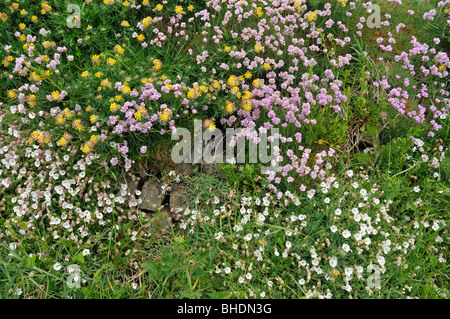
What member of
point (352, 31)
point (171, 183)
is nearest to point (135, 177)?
point (171, 183)

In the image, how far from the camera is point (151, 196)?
3.89 meters

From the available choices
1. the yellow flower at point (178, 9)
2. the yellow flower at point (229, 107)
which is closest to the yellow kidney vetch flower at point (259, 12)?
the yellow flower at point (178, 9)

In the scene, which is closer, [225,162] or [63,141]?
[63,141]

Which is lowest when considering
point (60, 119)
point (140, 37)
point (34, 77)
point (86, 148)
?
point (86, 148)

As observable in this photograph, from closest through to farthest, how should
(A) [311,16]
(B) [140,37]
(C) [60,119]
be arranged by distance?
1. (C) [60,119]
2. (B) [140,37]
3. (A) [311,16]

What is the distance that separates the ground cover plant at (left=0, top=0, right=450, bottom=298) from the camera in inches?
126

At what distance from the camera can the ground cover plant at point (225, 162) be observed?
3.21 meters

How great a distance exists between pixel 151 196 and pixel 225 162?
2.84ft

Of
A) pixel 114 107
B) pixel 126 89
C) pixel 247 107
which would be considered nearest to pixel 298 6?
pixel 247 107

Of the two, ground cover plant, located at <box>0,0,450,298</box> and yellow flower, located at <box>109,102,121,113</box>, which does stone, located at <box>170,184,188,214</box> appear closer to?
ground cover plant, located at <box>0,0,450,298</box>

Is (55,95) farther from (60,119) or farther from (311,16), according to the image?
(311,16)

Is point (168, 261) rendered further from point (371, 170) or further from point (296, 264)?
point (371, 170)

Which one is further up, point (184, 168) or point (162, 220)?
point (184, 168)

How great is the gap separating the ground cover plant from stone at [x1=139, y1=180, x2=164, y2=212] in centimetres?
3
